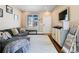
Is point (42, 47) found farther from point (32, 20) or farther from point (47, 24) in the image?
point (32, 20)

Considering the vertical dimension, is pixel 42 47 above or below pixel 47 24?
below

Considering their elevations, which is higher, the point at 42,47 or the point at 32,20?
the point at 32,20

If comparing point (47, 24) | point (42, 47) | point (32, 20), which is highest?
point (32, 20)

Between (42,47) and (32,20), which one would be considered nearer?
(42,47)

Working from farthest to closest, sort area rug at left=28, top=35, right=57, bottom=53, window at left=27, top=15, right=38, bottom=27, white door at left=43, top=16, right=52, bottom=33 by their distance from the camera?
window at left=27, top=15, right=38, bottom=27 → white door at left=43, top=16, right=52, bottom=33 → area rug at left=28, top=35, right=57, bottom=53

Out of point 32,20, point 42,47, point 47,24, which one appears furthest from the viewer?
point 32,20

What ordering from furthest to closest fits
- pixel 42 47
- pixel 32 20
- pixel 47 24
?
pixel 32 20
pixel 47 24
pixel 42 47

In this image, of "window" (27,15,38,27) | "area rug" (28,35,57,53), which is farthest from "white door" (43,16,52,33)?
"area rug" (28,35,57,53)

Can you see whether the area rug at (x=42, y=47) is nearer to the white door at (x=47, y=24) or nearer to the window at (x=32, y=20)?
the white door at (x=47, y=24)

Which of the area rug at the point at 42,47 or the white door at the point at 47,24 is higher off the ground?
the white door at the point at 47,24

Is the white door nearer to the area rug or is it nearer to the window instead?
the window

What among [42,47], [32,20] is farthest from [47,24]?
[42,47]

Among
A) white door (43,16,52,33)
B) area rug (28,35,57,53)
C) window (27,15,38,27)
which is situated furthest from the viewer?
window (27,15,38,27)

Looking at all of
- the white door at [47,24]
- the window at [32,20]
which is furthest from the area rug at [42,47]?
the window at [32,20]
